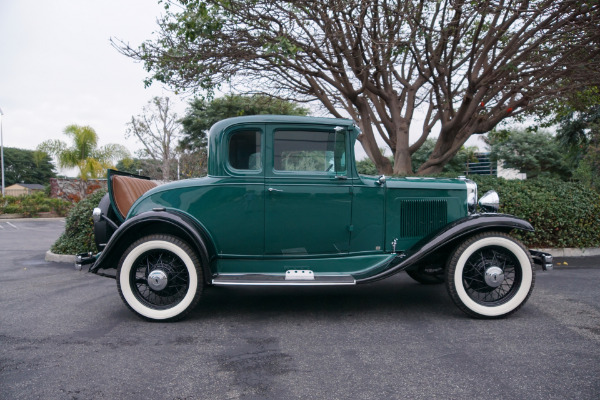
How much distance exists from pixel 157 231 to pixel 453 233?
9.30 feet

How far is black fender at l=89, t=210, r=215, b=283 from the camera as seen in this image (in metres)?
3.80

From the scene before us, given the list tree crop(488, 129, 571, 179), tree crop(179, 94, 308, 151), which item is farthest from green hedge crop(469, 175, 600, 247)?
tree crop(488, 129, 571, 179)

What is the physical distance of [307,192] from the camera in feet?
13.2

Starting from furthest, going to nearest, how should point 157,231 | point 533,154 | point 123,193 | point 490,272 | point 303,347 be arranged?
point 533,154
point 123,193
point 157,231
point 490,272
point 303,347

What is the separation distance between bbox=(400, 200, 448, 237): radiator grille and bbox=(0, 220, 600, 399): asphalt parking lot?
805 millimetres

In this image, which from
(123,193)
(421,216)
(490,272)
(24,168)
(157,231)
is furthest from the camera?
(24,168)

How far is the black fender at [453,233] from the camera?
12.6ft

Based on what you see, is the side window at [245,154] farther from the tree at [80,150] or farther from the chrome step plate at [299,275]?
the tree at [80,150]

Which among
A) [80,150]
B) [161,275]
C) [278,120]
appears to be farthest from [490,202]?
[80,150]

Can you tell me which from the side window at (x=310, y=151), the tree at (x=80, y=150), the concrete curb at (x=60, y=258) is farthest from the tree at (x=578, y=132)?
the tree at (x=80, y=150)

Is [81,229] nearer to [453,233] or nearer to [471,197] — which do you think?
[453,233]

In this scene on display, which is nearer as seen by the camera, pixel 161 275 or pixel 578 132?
pixel 161 275

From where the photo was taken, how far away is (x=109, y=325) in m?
3.76

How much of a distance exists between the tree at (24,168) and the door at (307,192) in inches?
2813
